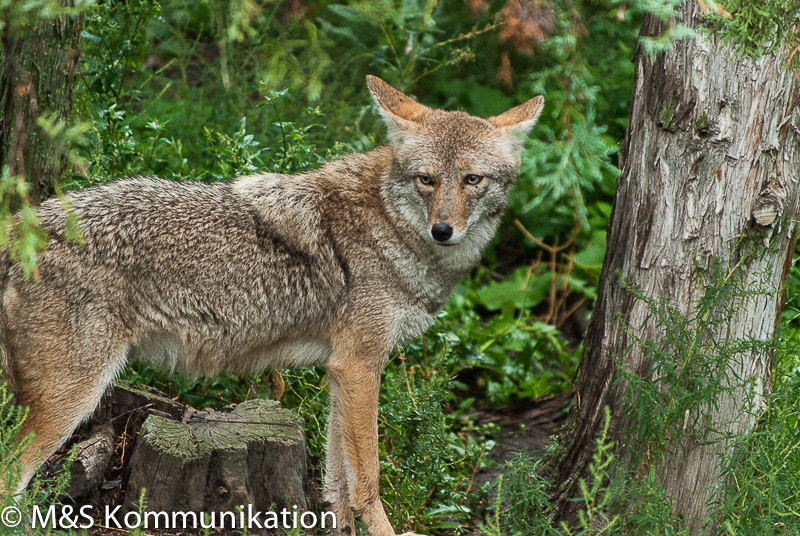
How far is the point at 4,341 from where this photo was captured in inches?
163

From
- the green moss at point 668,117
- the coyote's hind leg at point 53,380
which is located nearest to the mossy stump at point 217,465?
the coyote's hind leg at point 53,380

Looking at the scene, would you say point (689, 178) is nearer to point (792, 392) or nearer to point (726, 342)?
point (726, 342)

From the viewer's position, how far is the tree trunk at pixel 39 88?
4.54 meters

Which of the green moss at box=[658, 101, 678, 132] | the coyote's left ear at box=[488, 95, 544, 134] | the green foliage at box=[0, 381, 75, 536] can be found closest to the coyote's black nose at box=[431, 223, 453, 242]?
the coyote's left ear at box=[488, 95, 544, 134]

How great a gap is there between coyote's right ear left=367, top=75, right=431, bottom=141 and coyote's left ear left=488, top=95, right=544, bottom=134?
0.45 meters

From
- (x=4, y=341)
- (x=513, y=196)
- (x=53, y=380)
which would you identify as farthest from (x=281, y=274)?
(x=513, y=196)

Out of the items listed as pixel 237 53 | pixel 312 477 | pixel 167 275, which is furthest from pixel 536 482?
pixel 237 53

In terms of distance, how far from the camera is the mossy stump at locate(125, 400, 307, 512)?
4.57m

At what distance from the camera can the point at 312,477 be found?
17.3 feet

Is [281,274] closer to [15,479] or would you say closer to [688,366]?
[15,479]

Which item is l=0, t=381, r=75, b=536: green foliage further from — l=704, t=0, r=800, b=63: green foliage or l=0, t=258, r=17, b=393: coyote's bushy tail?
l=704, t=0, r=800, b=63: green foliage

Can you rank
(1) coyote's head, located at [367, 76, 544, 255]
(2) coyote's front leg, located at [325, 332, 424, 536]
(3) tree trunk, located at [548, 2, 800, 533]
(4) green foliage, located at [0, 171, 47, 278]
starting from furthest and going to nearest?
(2) coyote's front leg, located at [325, 332, 424, 536] < (1) coyote's head, located at [367, 76, 544, 255] < (3) tree trunk, located at [548, 2, 800, 533] < (4) green foliage, located at [0, 171, 47, 278]

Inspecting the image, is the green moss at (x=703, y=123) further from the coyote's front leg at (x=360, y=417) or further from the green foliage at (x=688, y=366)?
the coyote's front leg at (x=360, y=417)

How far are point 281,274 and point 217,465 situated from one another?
3.76ft
